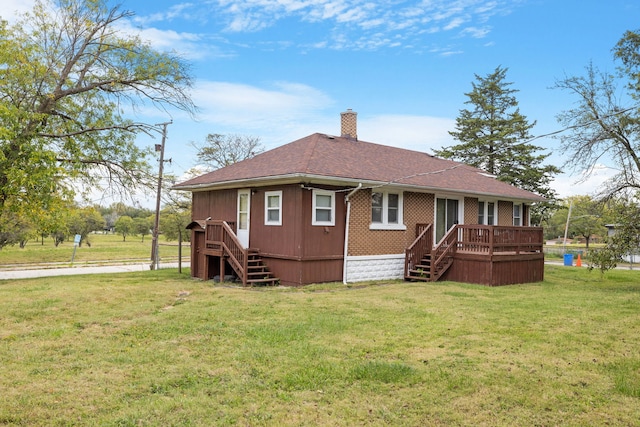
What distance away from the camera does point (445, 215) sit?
17484 mm

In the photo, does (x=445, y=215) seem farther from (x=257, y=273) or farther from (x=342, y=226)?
(x=257, y=273)

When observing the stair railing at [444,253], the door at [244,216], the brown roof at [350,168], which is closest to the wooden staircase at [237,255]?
the door at [244,216]

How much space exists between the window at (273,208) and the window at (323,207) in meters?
1.12

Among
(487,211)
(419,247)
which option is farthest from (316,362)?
(487,211)

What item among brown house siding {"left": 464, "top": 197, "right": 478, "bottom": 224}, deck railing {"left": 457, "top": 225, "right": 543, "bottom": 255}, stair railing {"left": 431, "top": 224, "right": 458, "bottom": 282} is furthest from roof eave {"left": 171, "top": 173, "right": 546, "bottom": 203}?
deck railing {"left": 457, "top": 225, "right": 543, "bottom": 255}

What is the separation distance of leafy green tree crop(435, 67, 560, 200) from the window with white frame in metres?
14.7

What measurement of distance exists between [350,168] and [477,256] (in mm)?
4772

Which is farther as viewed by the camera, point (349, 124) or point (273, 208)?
point (349, 124)

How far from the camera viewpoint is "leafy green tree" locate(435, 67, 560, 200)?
3416 cm

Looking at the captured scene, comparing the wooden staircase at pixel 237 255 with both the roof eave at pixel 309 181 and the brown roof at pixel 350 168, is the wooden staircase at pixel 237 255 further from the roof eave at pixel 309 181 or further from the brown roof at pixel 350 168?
the brown roof at pixel 350 168

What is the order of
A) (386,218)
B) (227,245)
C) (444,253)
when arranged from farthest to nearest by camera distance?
1. (386,218)
2. (444,253)
3. (227,245)

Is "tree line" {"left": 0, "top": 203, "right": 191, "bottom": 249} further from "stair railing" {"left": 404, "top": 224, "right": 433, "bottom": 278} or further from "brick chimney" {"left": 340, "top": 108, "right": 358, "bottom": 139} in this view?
"stair railing" {"left": 404, "top": 224, "right": 433, "bottom": 278}

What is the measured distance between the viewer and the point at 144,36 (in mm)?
17969

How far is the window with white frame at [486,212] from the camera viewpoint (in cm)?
1889
